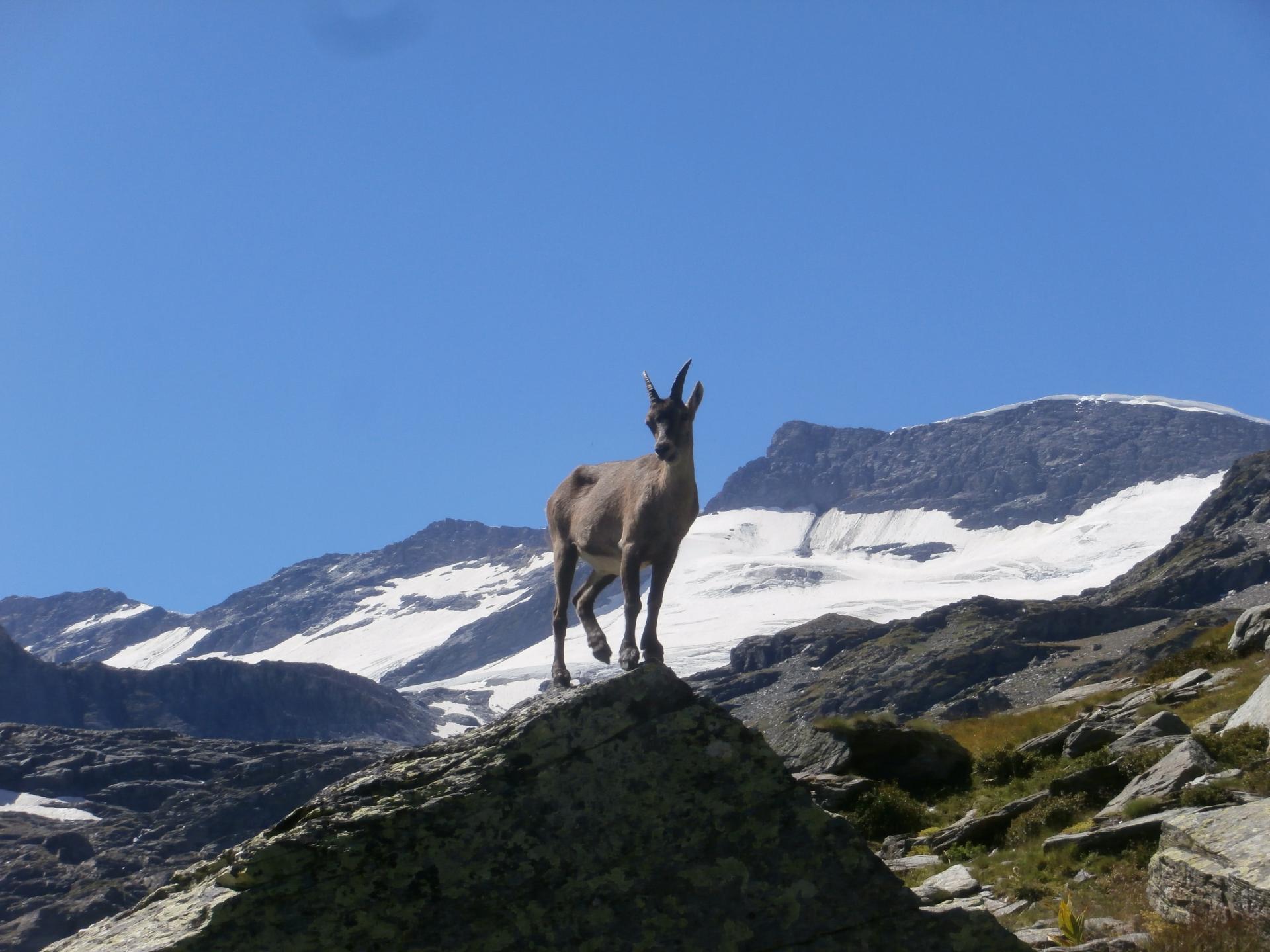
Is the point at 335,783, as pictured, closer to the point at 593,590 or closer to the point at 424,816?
the point at 424,816

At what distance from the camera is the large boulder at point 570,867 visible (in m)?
7.40

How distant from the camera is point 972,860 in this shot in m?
15.8

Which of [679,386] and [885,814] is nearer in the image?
[679,386]

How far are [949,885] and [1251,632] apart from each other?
18.6 m

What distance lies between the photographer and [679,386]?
14258mm

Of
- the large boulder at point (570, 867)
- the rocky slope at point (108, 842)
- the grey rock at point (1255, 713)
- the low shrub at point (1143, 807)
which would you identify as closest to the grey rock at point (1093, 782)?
the grey rock at point (1255, 713)

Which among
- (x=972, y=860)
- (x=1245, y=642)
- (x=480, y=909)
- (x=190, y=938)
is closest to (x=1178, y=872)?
(x=972, y=860)

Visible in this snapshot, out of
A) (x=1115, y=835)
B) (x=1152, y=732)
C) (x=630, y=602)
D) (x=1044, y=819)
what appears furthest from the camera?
(x=1152, y=732)

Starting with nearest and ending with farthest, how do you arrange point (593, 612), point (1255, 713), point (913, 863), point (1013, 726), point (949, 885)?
point (949, 885) < point (593, 612) < point (913, 863) < point (1255, 713) < point (1013, 726)

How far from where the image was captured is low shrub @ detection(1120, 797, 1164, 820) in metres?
14.5

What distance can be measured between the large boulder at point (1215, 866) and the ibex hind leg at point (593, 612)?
17.6 ft

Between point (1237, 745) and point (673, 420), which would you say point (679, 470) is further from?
point (1237, 745)

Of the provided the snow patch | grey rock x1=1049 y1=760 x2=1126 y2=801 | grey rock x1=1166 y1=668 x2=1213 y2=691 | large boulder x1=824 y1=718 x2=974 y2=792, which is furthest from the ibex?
the snow patch

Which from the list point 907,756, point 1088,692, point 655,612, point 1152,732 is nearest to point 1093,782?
point 1152,732
